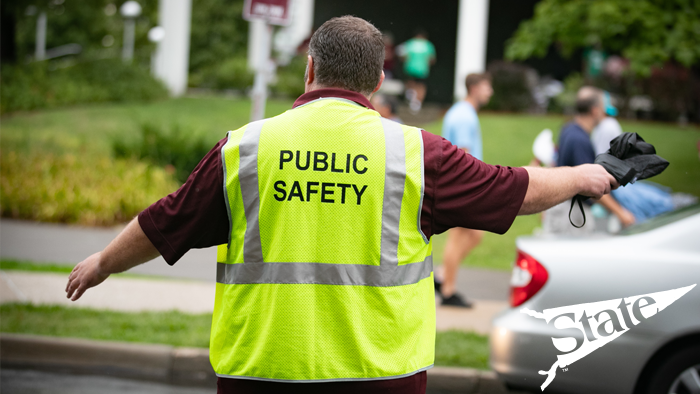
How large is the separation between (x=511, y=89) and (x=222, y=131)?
752 cm

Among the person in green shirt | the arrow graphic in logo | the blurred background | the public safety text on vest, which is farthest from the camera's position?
the person in green shirt

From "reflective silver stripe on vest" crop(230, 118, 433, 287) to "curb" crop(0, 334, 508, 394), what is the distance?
3138mm

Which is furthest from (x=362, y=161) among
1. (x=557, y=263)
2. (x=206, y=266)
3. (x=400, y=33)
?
(x=400, y=33)

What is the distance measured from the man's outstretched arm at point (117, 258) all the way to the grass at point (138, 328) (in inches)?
124

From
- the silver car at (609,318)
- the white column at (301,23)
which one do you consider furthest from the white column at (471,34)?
the silver car at (609,318)

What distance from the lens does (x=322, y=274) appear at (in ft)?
6.77

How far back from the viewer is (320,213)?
2.05 metres

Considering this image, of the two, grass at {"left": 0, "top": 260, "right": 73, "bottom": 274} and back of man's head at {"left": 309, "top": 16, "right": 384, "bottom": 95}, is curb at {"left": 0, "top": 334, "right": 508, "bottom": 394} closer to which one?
grass at {"left": 0, "top": 260, "right": 73, "bottom": 274}

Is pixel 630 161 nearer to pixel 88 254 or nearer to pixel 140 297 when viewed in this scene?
pixel 140 297

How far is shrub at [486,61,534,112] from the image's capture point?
720 inches

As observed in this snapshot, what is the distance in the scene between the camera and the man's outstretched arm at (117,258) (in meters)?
2.21

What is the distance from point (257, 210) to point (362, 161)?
0.34 metres

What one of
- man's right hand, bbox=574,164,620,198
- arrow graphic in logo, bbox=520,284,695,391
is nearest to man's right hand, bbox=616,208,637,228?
arrow graphic in logo, bbox=520,284,695,391

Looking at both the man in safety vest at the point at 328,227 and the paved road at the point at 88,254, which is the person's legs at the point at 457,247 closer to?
the paved road at the point at 88,254
